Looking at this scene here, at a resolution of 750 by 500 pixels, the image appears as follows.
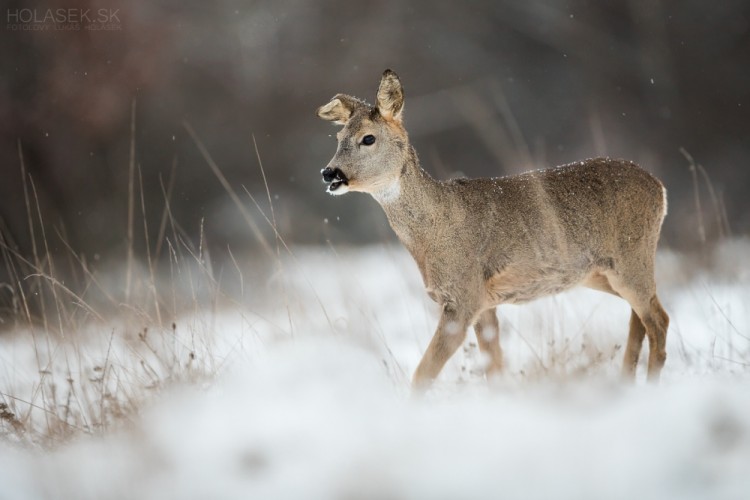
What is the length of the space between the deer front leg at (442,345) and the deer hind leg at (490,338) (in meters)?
0.56

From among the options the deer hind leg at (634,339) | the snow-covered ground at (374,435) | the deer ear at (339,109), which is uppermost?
the deer ear at (339,109)

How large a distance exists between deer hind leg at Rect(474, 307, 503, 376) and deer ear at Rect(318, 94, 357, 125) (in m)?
1.51

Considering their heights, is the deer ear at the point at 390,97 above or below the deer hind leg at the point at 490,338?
above

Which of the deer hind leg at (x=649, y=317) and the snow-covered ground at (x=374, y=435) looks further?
the deer hind leg at (x=649, y=317)

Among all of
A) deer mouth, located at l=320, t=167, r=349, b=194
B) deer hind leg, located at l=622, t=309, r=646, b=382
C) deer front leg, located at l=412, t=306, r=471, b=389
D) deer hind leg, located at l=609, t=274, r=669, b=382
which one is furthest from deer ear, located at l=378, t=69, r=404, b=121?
deer hind leg, located at l=622, t=309, r=646, b=382

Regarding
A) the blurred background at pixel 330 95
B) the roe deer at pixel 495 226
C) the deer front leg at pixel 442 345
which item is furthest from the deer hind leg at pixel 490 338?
the blurred background at pixel 330 95

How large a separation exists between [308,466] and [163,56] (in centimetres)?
1381

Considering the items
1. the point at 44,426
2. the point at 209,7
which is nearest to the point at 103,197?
the point at 209,7

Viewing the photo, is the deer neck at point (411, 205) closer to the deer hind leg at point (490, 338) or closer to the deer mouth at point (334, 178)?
the deer mouth at point (334, 178)

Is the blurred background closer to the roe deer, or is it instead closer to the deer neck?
the roe deer

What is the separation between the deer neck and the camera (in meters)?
5.09

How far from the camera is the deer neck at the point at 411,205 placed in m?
5.09

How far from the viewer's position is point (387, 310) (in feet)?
28.5

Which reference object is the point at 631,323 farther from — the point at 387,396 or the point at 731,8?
the point at 731,8
